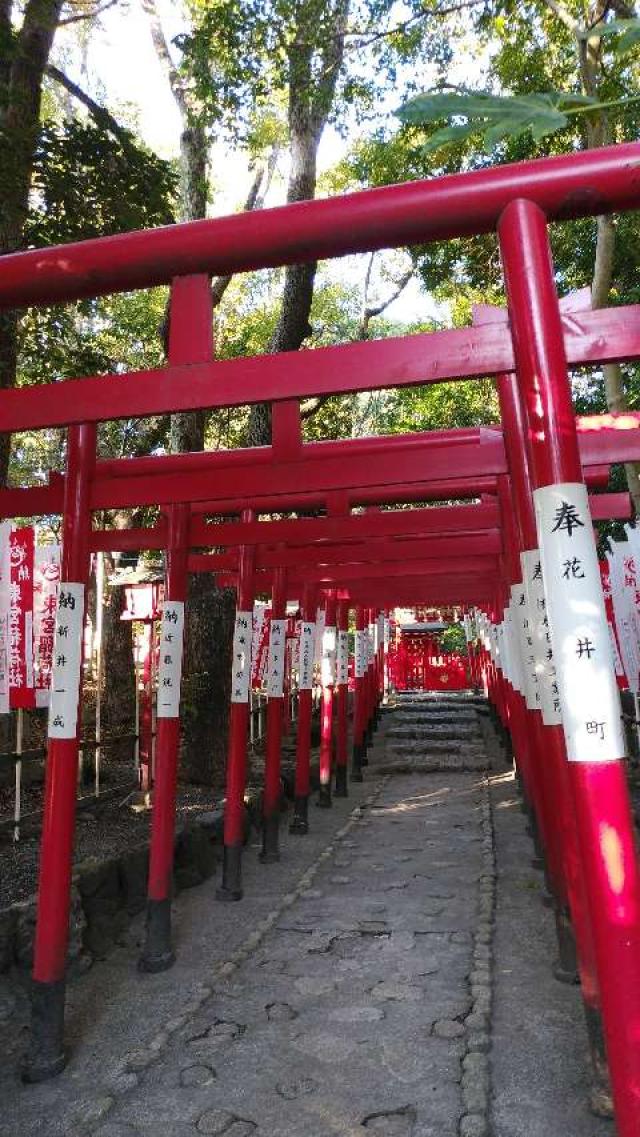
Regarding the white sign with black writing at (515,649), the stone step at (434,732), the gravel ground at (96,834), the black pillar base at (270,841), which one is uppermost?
the white sign with black writing at (515,649)

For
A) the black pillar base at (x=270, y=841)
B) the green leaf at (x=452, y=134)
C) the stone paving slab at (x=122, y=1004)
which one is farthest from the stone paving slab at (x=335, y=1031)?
the green leaf at (x=452, y=134)

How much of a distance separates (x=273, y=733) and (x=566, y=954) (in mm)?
4314

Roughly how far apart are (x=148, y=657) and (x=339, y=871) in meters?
4.01

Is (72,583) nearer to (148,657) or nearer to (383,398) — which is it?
(148,657)

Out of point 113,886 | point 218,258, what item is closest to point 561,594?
point 218,258

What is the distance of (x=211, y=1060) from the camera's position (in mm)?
4094

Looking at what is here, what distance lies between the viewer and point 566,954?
500 cm

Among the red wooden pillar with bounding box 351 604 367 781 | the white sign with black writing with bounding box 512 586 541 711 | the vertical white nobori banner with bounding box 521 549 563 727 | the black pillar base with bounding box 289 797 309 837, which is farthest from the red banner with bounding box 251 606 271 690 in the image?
the vertical white nobori banner with bounding box 521 549 563 727

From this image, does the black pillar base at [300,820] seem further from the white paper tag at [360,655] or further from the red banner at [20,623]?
the white paper tag at [360,655]

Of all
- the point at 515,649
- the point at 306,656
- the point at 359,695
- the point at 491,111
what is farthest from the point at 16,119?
the point at 359,695

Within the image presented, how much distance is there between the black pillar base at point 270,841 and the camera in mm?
8555

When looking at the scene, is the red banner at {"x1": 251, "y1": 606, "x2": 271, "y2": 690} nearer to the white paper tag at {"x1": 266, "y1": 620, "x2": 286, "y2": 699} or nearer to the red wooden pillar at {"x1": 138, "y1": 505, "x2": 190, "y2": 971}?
the white paper tag at {"x1": 266, "y1": 620, "x2": 286, "y2": 699}

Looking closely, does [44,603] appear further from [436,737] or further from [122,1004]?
[436,737]

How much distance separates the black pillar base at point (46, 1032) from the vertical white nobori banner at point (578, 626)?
3.33 metres
